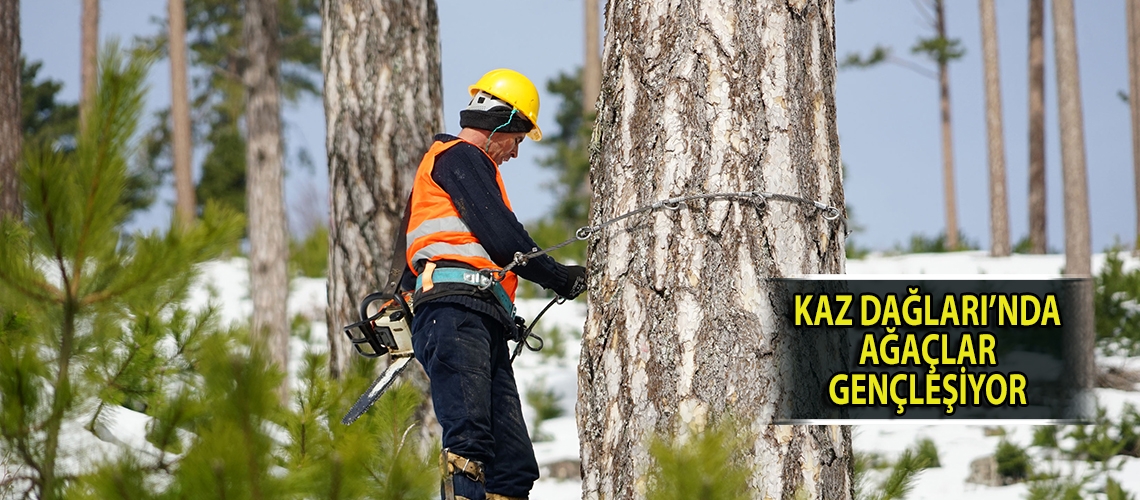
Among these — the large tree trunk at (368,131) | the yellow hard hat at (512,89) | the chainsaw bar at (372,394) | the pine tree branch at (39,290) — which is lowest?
the pine tree branch at (39,290)

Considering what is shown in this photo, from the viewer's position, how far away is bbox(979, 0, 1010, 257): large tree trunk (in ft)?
53.0

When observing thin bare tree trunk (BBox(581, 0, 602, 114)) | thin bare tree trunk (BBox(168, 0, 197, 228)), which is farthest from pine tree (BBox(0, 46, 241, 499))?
thin bare tree trunk (BBox(581, 0, 602, 114))

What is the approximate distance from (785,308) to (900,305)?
0.30 metres

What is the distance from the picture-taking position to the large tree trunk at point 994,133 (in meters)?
16.2

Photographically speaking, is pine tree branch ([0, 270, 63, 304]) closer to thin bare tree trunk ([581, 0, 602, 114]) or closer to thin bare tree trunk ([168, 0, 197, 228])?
thin bare tree trunk ([168, 0, 197, 228])

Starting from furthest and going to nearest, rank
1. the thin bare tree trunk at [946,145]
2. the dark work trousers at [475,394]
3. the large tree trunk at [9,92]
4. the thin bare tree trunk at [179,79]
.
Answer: the thin bare tree trunk at [946,145], the thin bare tree trunk at [179,79], the large tree trunk at [9,92], the dark work trousers at [475,394]

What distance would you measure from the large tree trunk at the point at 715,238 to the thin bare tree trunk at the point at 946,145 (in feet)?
62.1

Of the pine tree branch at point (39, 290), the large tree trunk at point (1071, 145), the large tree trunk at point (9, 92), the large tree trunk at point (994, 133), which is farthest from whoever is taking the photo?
the large tree trunk at point (994, 133)

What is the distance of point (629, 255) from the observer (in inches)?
103

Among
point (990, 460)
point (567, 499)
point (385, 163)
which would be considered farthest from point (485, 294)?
point (990, 460)

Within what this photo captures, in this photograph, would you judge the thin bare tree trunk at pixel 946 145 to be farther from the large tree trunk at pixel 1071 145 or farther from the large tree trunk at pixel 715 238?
the large tree trunk at pixel 715 238

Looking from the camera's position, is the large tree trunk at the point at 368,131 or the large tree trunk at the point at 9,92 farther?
the large tree trunk at the point at 9,92

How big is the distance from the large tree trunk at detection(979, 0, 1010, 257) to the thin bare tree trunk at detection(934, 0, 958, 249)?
3625 mm

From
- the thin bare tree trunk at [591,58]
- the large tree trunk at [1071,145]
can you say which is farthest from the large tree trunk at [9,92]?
the large tree trunk at [1071,145]
